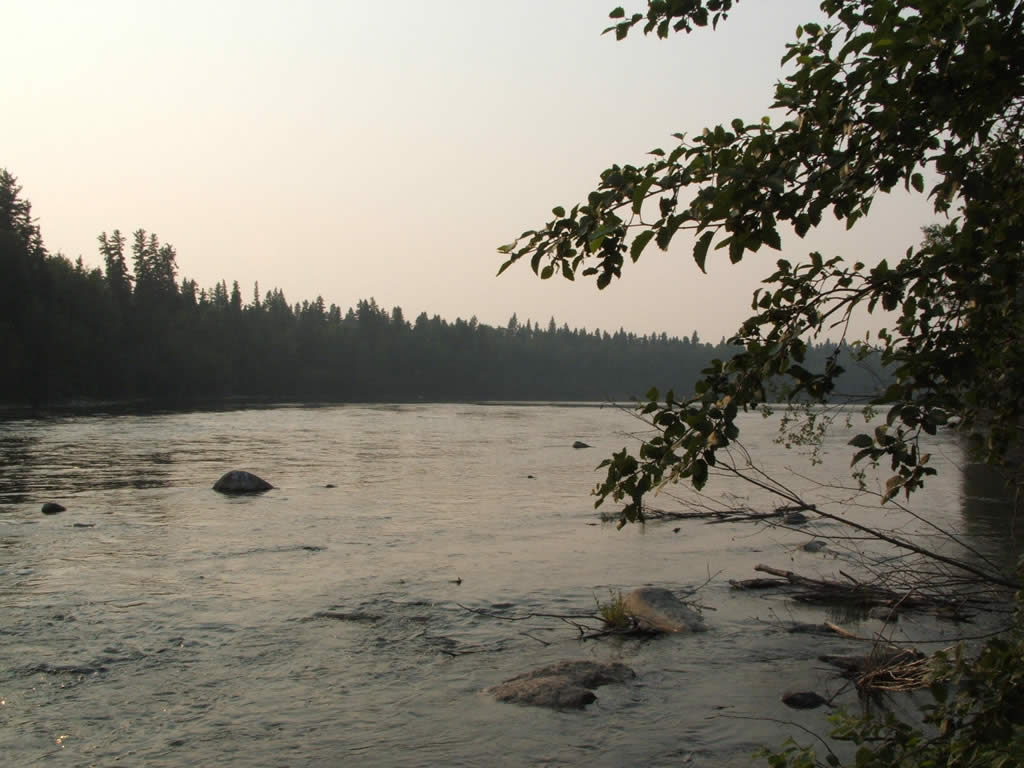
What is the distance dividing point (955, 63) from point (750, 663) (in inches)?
366

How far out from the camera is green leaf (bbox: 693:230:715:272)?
8.17ft

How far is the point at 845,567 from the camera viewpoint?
15.9 metres

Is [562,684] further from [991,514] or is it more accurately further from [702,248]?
[991,514]

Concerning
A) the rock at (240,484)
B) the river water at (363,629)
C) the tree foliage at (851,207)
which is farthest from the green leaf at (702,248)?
the rock at (240,484)

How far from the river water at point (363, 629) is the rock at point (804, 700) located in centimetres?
15

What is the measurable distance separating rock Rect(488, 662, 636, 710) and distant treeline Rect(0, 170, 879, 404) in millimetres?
5058

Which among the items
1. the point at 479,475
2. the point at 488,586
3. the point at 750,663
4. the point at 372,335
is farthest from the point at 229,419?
the point at 372,335

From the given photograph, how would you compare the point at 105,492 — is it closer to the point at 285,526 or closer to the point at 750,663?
the point at 285,526

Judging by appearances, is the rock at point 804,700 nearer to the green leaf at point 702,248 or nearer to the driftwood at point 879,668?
the driftwood at point 879,668

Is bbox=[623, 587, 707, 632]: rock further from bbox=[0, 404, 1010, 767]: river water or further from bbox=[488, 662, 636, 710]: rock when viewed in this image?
bbox=[488, 662, 636, 710]: rock

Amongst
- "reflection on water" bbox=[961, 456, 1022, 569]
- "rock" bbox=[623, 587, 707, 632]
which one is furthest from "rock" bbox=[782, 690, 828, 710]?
"reflection on water" bbox=[961, 456, 1022, 569]

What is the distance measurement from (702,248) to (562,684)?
310 inches

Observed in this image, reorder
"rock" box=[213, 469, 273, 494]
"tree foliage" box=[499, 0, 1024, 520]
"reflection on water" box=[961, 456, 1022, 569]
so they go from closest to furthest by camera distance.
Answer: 1. "tree foliage" box=[499, 0, 1024, 520]
2. "reflection on water" box=[961, 456, 1022, 569]
3. "rock" box=[213, 469, 273, 494]

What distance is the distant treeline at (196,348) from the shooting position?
78625 millimetres
